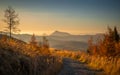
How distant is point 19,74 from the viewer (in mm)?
11977

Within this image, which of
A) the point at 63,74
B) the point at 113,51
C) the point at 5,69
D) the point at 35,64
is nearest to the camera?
the point at 5,69

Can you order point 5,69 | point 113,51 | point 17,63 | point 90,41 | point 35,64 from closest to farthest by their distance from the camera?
point 5,69, point 17,63, point 35,64, point 113,51, point 90,41

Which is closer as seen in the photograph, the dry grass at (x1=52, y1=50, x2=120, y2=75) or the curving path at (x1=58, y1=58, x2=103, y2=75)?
the dry grass at (x1=52, y1=50, x2=120, y2=75)

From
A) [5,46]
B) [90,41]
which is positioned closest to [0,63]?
[5,46]

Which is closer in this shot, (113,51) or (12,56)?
(12,56)

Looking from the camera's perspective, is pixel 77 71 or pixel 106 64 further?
pixel 106 64

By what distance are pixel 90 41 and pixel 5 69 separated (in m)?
67.2

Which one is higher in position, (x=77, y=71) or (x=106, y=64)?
(x=106, y=64)

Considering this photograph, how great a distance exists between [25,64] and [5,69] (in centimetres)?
174

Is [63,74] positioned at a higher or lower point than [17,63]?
lower

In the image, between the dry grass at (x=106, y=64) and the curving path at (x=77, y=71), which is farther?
the curving path at (x=77, y=71)

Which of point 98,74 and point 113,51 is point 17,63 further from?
point 113,51

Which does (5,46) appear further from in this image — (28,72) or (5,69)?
(5,69)

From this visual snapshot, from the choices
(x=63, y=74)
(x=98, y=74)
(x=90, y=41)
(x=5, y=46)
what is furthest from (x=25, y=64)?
(x=90, y=41)
